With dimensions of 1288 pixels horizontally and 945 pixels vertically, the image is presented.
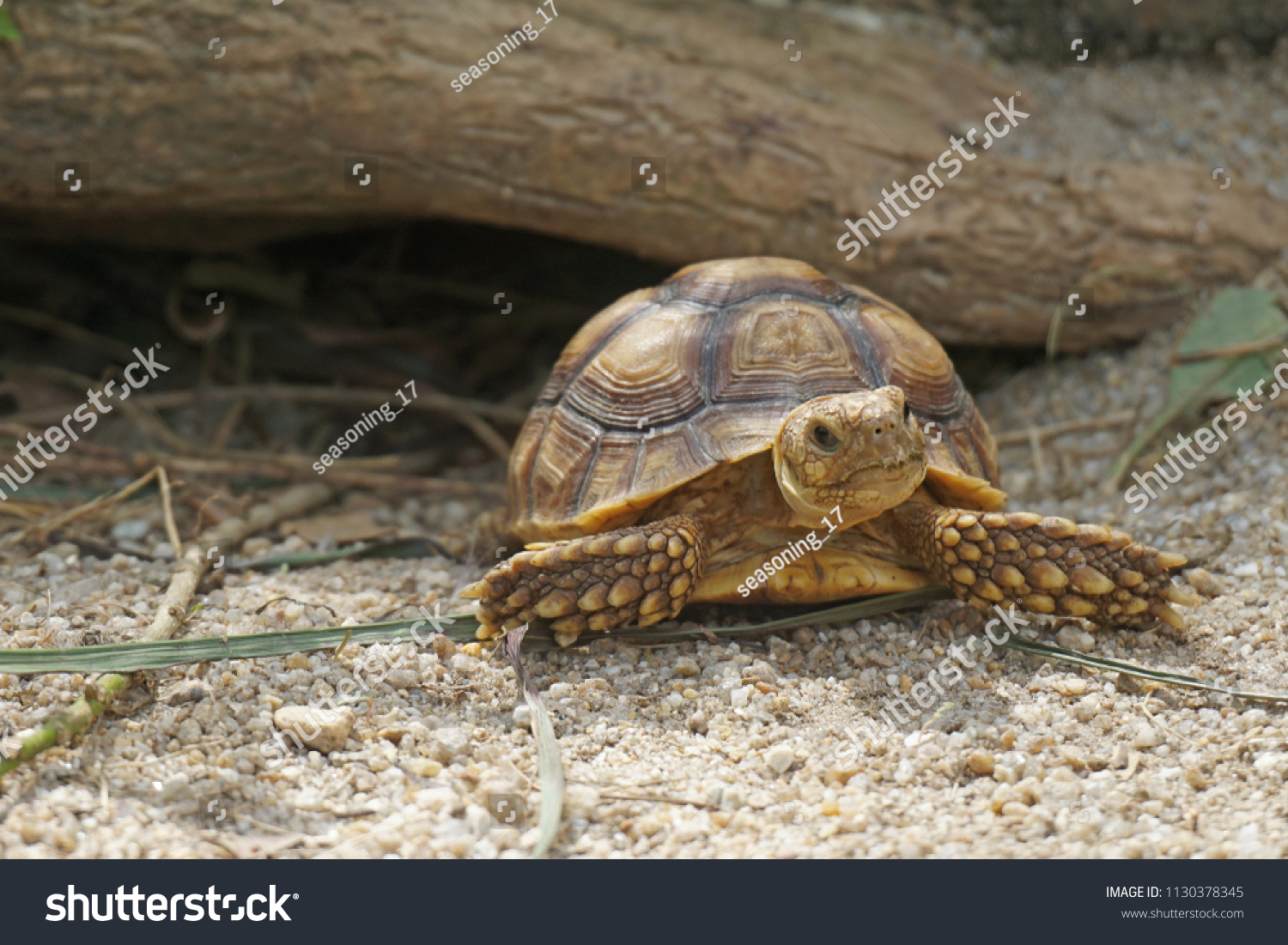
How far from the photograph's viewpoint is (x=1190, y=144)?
14.8 feet

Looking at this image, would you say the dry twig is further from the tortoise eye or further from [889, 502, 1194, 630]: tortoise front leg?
[889, 502, 1194, 630]: tortoise front leg

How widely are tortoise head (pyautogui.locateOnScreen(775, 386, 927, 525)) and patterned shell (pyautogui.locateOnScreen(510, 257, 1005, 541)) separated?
0.62 feet

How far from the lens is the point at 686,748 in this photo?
2.34m

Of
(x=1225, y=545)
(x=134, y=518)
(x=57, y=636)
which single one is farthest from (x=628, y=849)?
(x=134, y=518)

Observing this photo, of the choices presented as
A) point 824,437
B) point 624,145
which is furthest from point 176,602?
point 624,145

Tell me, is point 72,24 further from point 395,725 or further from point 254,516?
point 395,725

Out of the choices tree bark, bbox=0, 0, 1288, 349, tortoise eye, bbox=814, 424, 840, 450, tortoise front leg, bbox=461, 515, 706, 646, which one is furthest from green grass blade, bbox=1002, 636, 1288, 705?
tree bark, bbox=0, 0, 1288, 349

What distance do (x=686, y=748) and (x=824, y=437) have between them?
801mm

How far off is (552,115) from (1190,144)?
9.12 feet

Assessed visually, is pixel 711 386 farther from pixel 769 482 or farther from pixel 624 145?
pixel 624 145

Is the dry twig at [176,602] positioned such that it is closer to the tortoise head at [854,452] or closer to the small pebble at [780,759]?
the small pebble at [780,759]

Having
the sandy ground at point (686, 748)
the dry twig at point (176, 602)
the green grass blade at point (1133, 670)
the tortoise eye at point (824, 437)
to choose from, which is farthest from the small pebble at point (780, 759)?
the dry twig at point (176, 602)

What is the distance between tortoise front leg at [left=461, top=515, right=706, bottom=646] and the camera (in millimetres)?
2656

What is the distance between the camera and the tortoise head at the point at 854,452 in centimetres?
246
